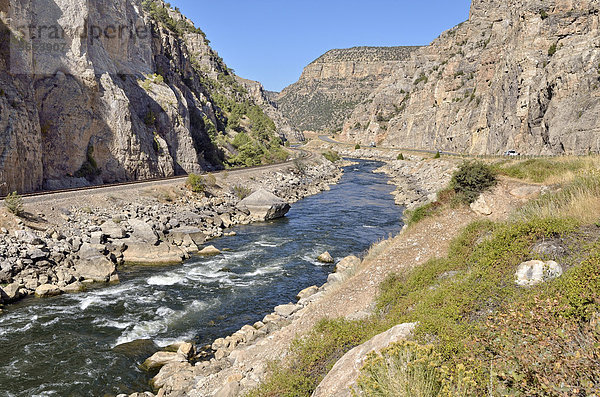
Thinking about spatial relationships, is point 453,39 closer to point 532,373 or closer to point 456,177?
point 456,177

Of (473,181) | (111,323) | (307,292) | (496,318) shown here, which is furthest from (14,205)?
(496,318)

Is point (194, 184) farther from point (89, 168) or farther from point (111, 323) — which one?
point (111, 323)

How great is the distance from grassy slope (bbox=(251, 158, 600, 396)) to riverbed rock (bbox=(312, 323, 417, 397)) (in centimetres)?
25

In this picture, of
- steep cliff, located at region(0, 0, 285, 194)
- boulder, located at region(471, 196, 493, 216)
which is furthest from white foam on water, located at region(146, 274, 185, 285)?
boulder, located at region(471, 196, 493, 216)

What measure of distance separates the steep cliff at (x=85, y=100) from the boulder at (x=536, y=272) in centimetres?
2829

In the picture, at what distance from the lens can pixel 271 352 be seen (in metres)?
9.11

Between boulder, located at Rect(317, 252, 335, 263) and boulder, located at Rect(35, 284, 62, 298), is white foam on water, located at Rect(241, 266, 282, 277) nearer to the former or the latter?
boulder, located at Rect(317, 252, 335, 263)

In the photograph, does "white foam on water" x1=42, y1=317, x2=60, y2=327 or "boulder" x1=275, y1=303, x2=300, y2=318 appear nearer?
"white foam on water" x1=42, y1=317, x2=60, y2=327

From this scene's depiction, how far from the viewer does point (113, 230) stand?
21938mm

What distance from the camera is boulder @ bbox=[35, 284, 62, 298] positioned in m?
15.6

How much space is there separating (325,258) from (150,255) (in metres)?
10.7

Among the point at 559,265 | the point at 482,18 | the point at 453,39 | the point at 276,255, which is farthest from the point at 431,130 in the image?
the point at 559,265

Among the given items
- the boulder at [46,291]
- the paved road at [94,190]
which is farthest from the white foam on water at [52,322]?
the paved road at [94,190]

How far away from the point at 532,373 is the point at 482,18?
10392 centimetres
